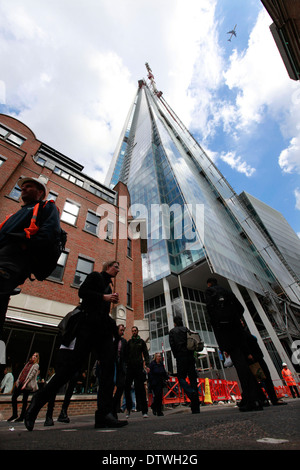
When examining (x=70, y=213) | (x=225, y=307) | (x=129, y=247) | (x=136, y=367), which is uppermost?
(x=70, y=213)

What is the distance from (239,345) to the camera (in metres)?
3.27

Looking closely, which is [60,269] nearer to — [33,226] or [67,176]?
[67,176]

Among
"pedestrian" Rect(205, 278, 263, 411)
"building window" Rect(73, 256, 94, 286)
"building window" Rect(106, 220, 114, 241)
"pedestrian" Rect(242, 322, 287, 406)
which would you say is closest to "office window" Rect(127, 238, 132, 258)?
"building window" Rect(106, 220, 114, 241)

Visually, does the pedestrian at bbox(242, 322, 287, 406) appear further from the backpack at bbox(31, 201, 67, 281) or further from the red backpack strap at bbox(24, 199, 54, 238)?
the red backpack strap at bbox(24, 199, 54, 238)

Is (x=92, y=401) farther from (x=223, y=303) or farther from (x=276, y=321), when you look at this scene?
(x=276, y=321)

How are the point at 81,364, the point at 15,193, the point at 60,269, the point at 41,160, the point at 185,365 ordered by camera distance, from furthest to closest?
the point at 41,160 → the point at 15,193 → the point at 60,269 → the point at 185,365 → the point at 81,364

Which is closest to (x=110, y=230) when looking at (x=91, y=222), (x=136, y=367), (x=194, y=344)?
(x=91, y=222)

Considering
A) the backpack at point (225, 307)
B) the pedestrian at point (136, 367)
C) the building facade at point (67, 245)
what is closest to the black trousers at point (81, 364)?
the backpack at point (225, 307)

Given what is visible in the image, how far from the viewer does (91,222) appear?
585 inches

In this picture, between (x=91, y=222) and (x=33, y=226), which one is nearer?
(x=33, y=226)

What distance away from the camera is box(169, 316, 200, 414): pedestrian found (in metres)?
3.92

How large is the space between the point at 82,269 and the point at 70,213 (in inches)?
152

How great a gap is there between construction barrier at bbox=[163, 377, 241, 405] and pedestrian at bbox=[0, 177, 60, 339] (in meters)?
9.16
